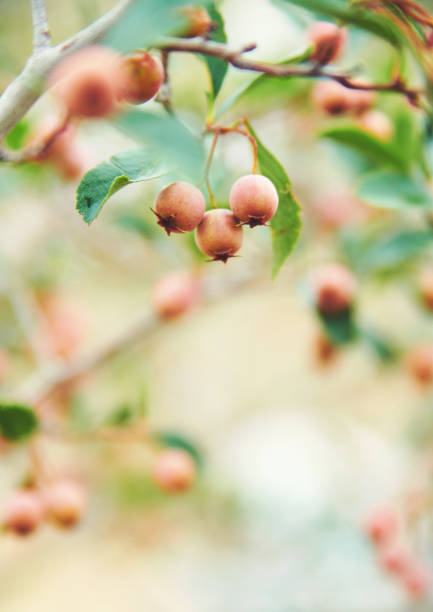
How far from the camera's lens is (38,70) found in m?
0.38

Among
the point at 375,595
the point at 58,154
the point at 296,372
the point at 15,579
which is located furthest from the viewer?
the point at 296,372

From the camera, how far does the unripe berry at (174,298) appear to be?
3.35ft

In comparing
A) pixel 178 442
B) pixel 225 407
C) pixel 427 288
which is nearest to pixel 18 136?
pixel 178 442

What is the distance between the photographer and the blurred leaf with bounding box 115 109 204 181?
36 centimetres

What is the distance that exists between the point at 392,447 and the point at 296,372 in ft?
1.40

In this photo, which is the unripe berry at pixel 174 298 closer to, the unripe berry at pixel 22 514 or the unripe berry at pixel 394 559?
the unripe berry at pixel 22 514

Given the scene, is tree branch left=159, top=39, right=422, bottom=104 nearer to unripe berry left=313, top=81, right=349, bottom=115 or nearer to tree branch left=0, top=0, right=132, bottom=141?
tree branch left=0, top=0, right=132, bottom=141

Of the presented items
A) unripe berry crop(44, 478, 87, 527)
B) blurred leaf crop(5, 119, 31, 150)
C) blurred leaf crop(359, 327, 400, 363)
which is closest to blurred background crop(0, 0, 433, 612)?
→ blurred leaf crop(359, 327, 400, 363)

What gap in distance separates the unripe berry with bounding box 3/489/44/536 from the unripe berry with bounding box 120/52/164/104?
57 cm

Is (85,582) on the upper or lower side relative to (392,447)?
upper

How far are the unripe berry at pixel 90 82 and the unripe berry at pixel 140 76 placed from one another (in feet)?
0.12

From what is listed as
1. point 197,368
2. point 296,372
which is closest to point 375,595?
point 296,372

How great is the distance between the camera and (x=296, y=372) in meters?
2.08

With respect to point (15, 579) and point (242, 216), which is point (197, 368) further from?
point (242, 216)
